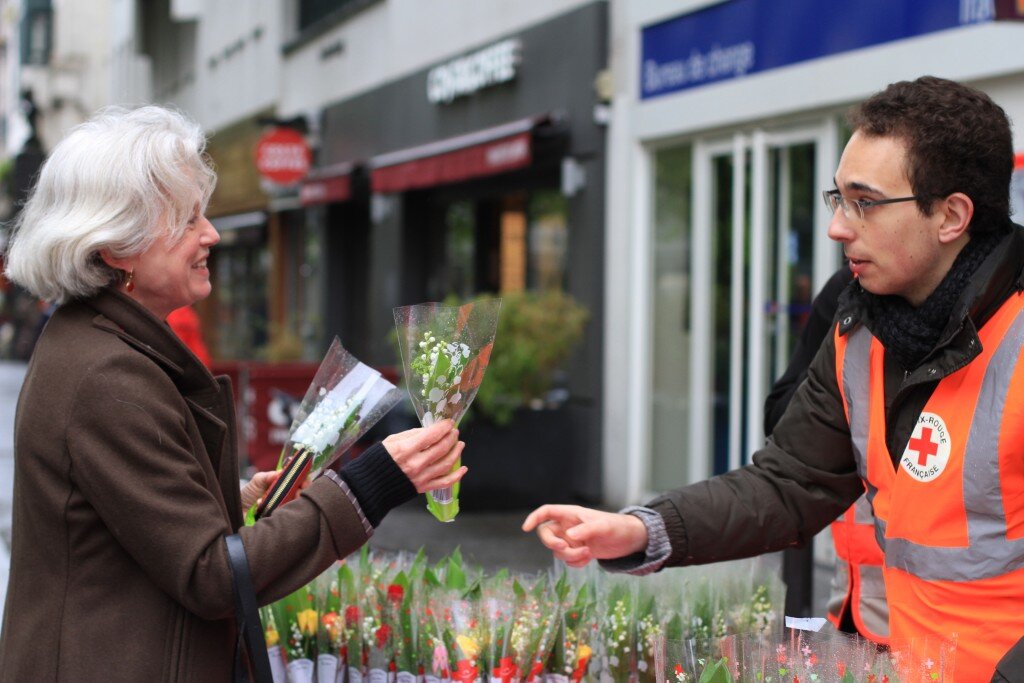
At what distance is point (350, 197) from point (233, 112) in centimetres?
734

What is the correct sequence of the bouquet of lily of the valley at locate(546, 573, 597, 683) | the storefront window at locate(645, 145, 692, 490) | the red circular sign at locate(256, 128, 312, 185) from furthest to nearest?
the red circular sign at locate(256, 128, 312, 185)
the storefront window at locate(645, 145, 692, 490)
the bouquet of lily of the valley at locate(546, 573, 597, 683)

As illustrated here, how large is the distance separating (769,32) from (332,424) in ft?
20.5

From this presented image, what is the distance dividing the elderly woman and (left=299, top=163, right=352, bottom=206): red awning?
12222mm

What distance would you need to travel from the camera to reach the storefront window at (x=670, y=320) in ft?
30.7

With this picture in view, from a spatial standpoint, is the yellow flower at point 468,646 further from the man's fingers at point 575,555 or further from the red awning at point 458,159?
the red awning at point 458,159

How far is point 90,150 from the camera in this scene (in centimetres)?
233

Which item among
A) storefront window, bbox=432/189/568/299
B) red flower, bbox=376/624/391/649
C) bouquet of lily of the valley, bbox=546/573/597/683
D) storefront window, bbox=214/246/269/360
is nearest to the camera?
bouquet of lily of the valley, bbox=546/573/597/683

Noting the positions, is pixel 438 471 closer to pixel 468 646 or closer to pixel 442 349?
pixel 442 349

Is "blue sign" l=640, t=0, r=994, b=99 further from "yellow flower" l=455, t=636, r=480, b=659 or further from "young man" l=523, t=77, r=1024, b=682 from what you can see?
"yellow flower" l=455, t=636, r=480, b=659

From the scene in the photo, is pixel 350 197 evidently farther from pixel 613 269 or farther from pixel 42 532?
pixel 42 532

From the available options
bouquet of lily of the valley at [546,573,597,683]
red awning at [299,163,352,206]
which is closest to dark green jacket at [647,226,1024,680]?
bouquet of lily of the valley at [546,573,597,683]

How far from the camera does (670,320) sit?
9.48 m

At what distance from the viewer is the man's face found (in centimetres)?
235

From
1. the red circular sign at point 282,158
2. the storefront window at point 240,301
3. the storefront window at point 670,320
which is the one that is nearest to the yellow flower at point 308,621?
the storefront window at point 670,320
